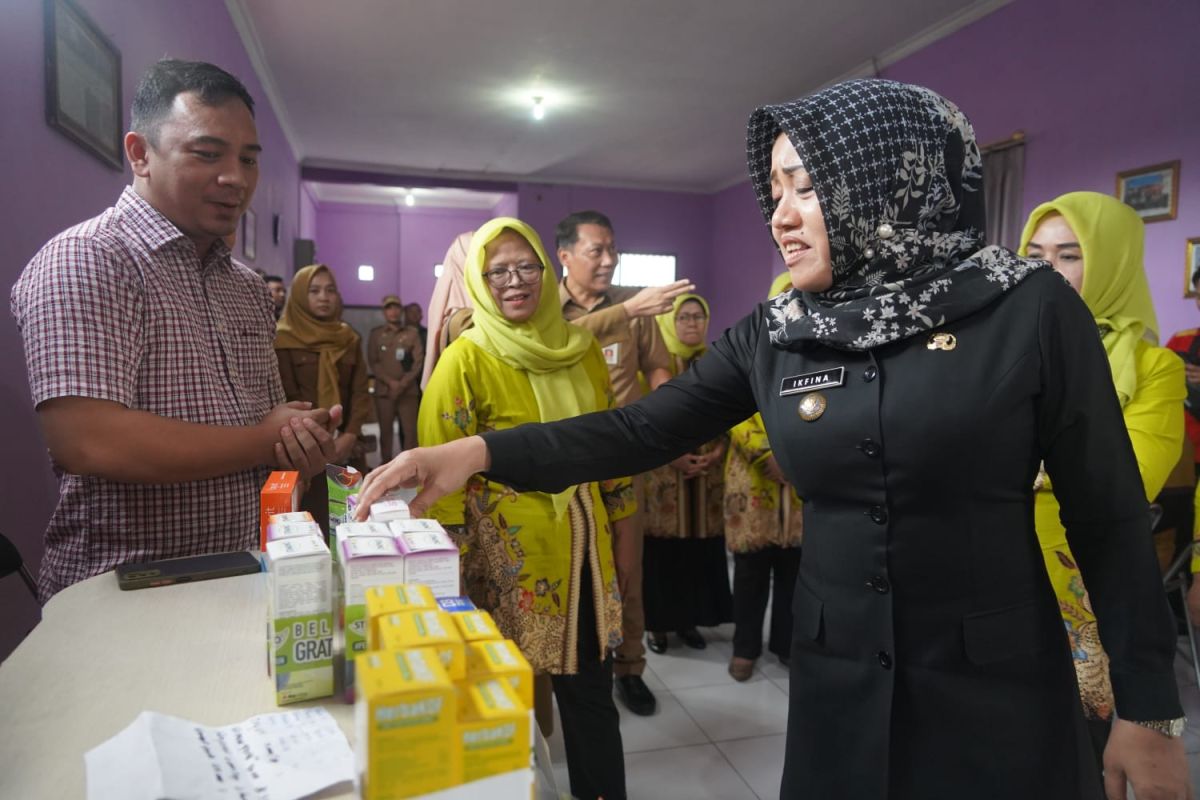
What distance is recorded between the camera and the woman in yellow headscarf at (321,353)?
361cm

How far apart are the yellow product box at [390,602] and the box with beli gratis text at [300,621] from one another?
0.39 feet

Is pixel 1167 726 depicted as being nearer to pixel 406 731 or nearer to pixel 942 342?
pixel 942 342

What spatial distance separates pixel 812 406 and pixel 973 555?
28cm

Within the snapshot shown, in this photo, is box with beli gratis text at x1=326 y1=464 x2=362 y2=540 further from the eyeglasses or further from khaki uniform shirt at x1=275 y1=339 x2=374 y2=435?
khaki uniform shirt at x1=275 y1=339 x2=374 y2=435

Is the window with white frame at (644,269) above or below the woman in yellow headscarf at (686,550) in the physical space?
above

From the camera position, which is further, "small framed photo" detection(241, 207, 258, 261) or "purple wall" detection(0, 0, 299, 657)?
"small framed photo" detection(241, 207, 258, 261)

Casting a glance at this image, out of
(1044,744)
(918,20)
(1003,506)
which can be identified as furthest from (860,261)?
(918,20)

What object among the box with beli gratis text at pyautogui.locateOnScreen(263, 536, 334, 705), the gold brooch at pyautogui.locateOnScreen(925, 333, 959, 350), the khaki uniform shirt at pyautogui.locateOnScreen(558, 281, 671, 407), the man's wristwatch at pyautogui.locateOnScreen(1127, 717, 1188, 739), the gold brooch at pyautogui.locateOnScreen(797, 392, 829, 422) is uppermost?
the khaki uniform shirt at pyautogui.locateOnScreen(558, 281, 671, 407)

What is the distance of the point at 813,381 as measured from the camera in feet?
3.44

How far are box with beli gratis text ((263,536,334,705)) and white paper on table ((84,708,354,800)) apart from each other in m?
0.05

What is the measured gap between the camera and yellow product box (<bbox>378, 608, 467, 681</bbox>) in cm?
60

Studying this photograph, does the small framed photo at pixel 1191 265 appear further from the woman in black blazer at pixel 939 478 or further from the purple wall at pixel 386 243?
the purple wall at pixel 386 243

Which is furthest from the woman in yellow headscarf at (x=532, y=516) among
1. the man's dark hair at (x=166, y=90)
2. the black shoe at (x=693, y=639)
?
the black shoe at (x=693, y=639)

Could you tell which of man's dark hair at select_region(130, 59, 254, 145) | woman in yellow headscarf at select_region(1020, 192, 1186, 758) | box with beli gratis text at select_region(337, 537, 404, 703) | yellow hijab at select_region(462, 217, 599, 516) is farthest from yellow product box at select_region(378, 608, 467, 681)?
woman in yellow headscarf at select_region(1020, 192, 1186, 758)
